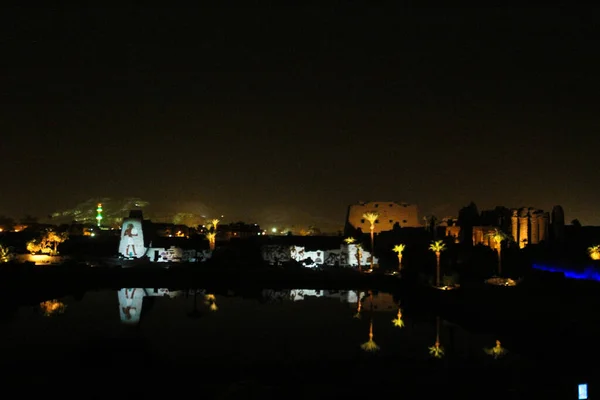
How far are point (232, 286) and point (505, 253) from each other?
66.8 feet

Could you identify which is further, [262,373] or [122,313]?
[122,313]

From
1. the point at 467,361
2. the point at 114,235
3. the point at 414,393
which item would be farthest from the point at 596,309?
the point at 114,235

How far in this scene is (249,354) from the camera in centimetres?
2133

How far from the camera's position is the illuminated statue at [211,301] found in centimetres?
3430

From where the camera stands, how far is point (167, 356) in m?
21.2

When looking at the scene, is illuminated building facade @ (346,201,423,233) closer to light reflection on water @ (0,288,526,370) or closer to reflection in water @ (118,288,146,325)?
light reflection on water @ (0,288,526,370)

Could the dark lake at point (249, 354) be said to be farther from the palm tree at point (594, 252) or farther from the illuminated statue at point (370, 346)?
the palm tree at point (594, 252)

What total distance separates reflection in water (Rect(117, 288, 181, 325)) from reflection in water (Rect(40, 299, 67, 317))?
125 inches

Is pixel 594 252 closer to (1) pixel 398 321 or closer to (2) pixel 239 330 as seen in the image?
(1) pixel 398 321

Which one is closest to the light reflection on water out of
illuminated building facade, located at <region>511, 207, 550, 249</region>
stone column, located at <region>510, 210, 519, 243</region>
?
stone column, located at <region>510, 210, 519, 243</region>

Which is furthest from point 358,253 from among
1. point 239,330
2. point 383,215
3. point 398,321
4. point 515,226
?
point 239,330

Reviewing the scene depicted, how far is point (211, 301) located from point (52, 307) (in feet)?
30.1

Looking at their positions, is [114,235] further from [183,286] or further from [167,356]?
[167,356]

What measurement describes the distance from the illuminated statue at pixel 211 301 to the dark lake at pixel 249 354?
28 centimetres
